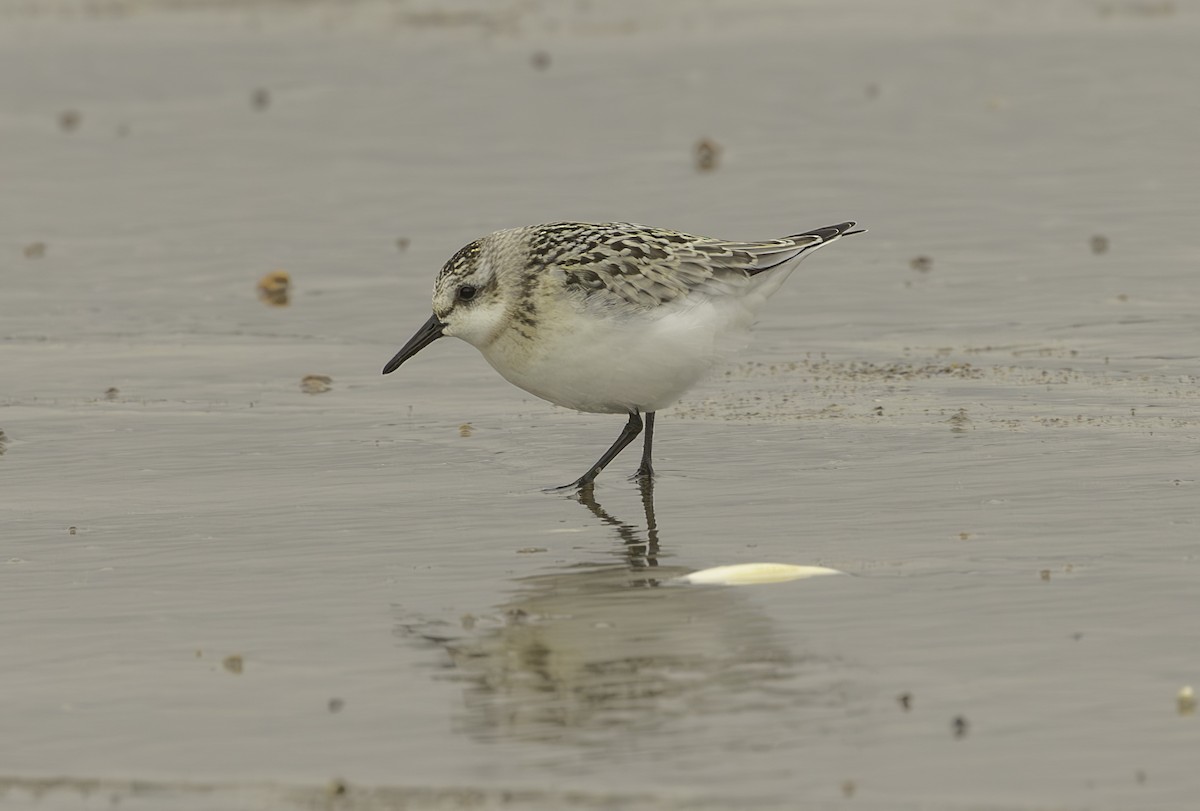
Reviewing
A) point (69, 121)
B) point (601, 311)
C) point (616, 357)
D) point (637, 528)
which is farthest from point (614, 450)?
point (69, 121)

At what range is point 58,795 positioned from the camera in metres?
5.26

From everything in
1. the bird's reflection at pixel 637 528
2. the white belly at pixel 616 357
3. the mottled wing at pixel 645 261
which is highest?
the mottled wing at pixel 645 261

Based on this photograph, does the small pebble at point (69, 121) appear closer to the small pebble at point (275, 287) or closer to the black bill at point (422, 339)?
the small pebble at point (275, 287)

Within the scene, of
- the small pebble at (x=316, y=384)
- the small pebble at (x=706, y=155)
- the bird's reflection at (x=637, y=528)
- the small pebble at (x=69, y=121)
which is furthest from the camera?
the small pebble at (x=69, y=121)

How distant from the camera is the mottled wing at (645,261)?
330 inches

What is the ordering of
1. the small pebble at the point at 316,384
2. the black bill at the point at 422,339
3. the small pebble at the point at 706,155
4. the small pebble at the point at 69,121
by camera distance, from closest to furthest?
1. the black bill at the point at 422,339
2. the small pebble at the point at 316,384
3. the small pebble at the point at 706,155
4. the small pebble at the point at 69,121

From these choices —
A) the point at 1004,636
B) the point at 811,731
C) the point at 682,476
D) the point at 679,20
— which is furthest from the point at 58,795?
the point at 679,20

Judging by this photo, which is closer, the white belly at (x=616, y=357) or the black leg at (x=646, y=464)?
the white belly at (x=616, y=357)

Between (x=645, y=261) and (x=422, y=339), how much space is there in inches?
43.1

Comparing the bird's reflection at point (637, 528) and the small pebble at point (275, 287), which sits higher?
the small pebble at point (275, 287)

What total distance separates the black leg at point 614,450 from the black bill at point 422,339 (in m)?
0.90

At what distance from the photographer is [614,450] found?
8805 millimetres

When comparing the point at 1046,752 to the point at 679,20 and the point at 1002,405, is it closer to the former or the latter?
the point at 1002,405

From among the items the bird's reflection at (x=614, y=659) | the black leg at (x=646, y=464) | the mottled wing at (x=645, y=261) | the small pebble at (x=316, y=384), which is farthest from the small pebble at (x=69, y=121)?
the bird's reflection at (x=614, y=659)
